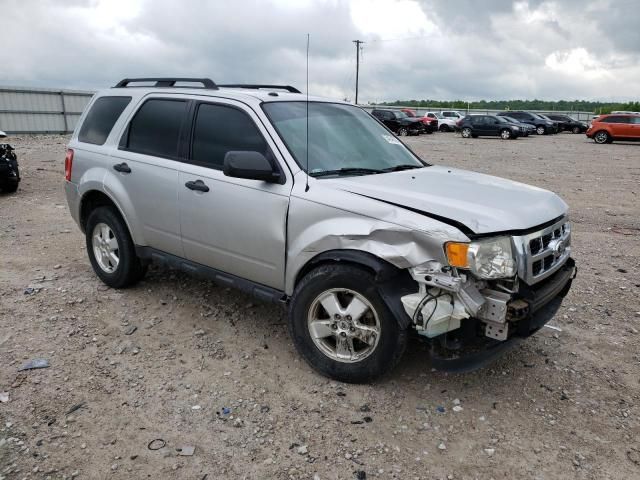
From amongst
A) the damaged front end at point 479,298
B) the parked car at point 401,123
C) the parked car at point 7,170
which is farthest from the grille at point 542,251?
the parked car at point 401,123

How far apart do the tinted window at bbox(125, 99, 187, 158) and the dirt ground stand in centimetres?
139

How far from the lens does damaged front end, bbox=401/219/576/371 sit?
2.95 meters

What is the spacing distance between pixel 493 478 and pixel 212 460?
148 cm

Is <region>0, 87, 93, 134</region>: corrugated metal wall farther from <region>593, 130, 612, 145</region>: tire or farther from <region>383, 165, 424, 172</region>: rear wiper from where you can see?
<region>593, 130, 612, 145</region>: tire

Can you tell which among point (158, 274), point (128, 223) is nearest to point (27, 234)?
point (158, 274)

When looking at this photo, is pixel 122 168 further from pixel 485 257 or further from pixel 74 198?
pixel 485 257

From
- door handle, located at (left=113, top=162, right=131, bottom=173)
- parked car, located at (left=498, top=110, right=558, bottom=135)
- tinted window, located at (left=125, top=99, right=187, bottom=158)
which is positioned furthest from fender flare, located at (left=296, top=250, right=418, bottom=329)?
parked car, located at (left=498, top=110, right=558, bottom=135)

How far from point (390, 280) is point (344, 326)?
18.2 inches

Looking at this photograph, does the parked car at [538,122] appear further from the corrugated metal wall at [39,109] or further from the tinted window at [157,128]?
the tinted window at [157,128]

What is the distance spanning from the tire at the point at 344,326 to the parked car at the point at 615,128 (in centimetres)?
2873

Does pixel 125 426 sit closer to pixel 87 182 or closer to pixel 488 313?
pixel 488 313

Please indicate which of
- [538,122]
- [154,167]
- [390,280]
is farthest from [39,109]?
[538,122]

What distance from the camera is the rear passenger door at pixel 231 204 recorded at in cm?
365

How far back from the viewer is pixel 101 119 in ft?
16.7
